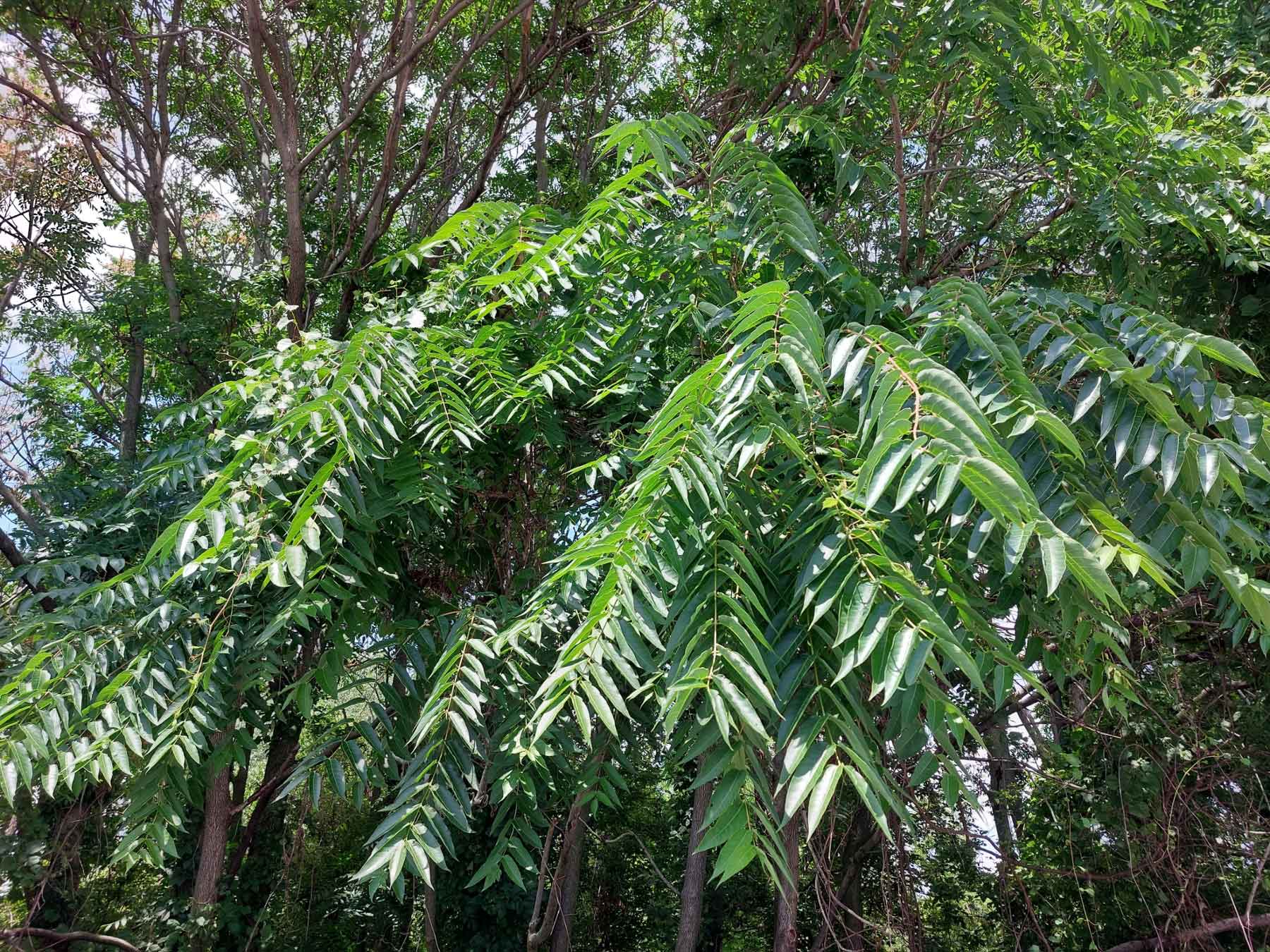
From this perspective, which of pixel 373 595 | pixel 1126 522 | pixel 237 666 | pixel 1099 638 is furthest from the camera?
pixel 373 595

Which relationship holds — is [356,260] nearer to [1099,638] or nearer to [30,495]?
[30,495]

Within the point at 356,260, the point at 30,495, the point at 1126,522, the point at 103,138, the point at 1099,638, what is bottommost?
the point at 1099,638

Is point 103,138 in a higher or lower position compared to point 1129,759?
higher

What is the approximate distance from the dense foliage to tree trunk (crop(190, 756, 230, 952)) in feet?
0.12

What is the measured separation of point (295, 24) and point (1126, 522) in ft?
22.7

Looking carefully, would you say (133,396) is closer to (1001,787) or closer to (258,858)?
(258,858)

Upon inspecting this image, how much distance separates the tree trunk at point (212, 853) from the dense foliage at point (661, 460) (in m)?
0.04

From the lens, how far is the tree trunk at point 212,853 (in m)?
5.32

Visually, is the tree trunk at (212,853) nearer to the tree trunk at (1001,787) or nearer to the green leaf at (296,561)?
the green leaf at (296,561)

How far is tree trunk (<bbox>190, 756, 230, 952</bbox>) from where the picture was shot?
17.4 ft

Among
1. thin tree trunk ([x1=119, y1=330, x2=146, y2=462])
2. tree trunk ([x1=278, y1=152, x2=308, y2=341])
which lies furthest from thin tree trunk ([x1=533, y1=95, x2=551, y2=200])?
thin tree trunk ([x1=119, y1=330, x2=146, y2=462])

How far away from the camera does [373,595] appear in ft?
9.27

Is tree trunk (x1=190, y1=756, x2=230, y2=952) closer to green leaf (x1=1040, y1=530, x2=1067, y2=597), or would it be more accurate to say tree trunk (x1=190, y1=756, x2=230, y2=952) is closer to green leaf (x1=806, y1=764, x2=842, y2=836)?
green leaf (x1=806, y1=764, x2=842, y2=836)

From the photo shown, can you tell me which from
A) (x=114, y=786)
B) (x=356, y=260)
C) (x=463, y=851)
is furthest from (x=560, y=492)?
(x=463, y=851)
